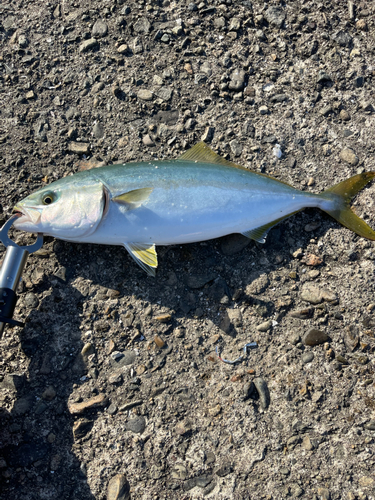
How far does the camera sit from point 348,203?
3201 millimetres

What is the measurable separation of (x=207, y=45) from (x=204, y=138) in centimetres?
104

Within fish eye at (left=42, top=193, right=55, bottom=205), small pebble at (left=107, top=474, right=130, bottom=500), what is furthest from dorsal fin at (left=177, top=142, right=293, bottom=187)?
small pebble at (left=107, top=474, right=130, bottom=500)

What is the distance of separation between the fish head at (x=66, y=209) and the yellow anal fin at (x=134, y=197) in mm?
144

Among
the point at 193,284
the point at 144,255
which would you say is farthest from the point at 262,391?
the point at 144,255

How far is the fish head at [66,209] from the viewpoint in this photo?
2918mm

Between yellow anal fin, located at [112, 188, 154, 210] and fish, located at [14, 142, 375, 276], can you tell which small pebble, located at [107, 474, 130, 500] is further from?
yellow anal fin, located at [112, 188, 154, 210]

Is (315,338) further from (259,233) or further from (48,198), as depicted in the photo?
(48,198)

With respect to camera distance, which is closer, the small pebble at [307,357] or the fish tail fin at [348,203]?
the small pebble at [307,357]

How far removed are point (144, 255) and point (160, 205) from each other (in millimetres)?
451

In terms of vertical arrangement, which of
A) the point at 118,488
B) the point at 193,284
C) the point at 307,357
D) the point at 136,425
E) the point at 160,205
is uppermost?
the point at 160,205

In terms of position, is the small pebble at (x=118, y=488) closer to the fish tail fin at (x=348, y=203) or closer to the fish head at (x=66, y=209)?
the fish head at (x=66, y=209)

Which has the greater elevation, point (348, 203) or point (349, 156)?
point (349, 156)

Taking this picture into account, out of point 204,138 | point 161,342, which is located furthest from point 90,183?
point 161,342

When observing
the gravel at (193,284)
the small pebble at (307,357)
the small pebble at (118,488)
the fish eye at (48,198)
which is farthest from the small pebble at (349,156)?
the small pebble at (118,488)
